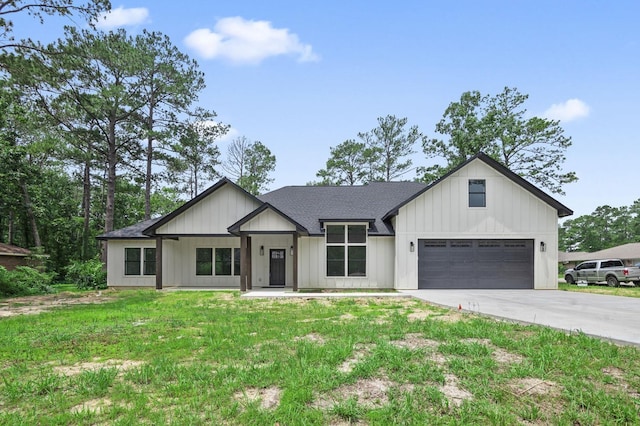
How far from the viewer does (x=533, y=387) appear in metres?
4.03

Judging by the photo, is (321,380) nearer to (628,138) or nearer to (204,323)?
(204,323)

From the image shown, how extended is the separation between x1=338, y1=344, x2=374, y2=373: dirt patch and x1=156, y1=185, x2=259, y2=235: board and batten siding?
1183 centimetres

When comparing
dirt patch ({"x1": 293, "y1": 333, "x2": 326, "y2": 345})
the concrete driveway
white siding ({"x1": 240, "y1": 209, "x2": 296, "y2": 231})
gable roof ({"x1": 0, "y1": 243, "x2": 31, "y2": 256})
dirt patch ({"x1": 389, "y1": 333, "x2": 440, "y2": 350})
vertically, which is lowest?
the concrete driveway

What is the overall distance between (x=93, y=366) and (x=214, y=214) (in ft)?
39.2

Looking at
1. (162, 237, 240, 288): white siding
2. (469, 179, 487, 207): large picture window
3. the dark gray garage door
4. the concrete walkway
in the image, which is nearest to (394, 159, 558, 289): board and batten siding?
(469, 179, 487, 207): large picture window

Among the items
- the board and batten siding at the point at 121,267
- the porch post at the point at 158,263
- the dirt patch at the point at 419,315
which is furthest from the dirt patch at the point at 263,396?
the board and batten siding at the point at 121,267

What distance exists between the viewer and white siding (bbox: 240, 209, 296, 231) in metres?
15.1

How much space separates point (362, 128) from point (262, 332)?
106 ft

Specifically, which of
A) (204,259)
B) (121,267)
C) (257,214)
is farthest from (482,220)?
(121,267)

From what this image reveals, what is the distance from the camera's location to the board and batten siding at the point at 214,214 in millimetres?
16281

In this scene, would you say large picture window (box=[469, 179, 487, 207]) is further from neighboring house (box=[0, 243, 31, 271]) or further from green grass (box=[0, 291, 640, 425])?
neighboring house (box=[0, 243, 31, 271])

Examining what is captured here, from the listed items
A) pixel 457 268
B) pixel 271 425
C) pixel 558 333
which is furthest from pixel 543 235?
pixel 271 425

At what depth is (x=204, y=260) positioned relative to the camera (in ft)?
58.1

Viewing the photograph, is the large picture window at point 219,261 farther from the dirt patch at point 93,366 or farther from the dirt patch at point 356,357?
the dirt patch at point 356,357
